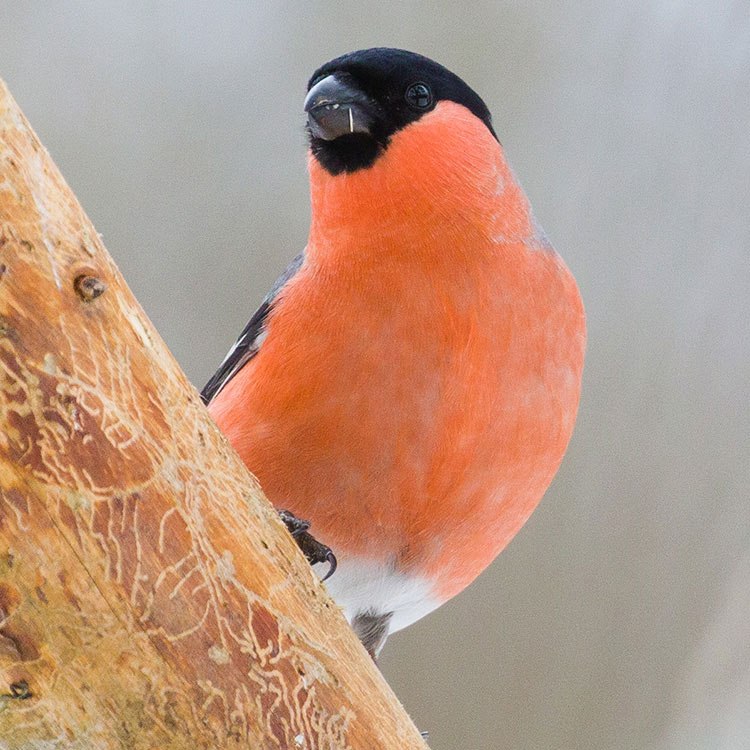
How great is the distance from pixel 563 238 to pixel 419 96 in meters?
1.10

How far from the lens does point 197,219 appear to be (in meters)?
2.24

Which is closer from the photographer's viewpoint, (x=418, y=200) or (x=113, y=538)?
(x=113, y=538)

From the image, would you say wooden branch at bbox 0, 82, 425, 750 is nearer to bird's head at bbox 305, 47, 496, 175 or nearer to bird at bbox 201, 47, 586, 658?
bird at bbox 201, 47, 586, 658

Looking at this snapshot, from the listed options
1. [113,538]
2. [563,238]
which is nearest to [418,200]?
[113,538]

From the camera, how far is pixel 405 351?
3.49 feet

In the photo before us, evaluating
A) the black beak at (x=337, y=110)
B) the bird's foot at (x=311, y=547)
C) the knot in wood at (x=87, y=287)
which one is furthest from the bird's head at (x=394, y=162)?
the knot in wood at (x=87, y=287)

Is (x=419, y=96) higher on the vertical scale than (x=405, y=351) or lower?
higher

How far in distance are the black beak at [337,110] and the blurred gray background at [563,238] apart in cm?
110

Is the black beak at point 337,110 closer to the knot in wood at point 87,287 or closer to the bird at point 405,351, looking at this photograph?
the bird at point 405,351

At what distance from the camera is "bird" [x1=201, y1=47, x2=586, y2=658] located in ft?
3.51

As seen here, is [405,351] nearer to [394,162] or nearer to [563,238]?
[394,162]

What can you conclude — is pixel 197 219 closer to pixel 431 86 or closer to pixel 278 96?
pixel 278 96

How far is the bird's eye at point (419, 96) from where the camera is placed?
115cm

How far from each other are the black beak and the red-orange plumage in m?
0.04
